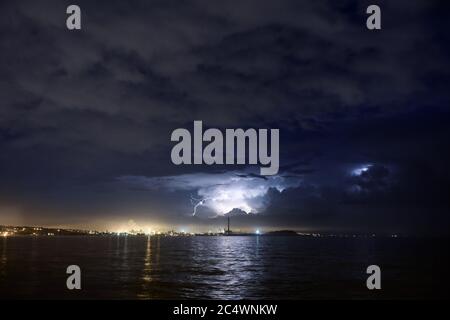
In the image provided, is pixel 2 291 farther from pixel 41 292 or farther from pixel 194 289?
pixel 194 289

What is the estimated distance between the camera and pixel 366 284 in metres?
63.6
